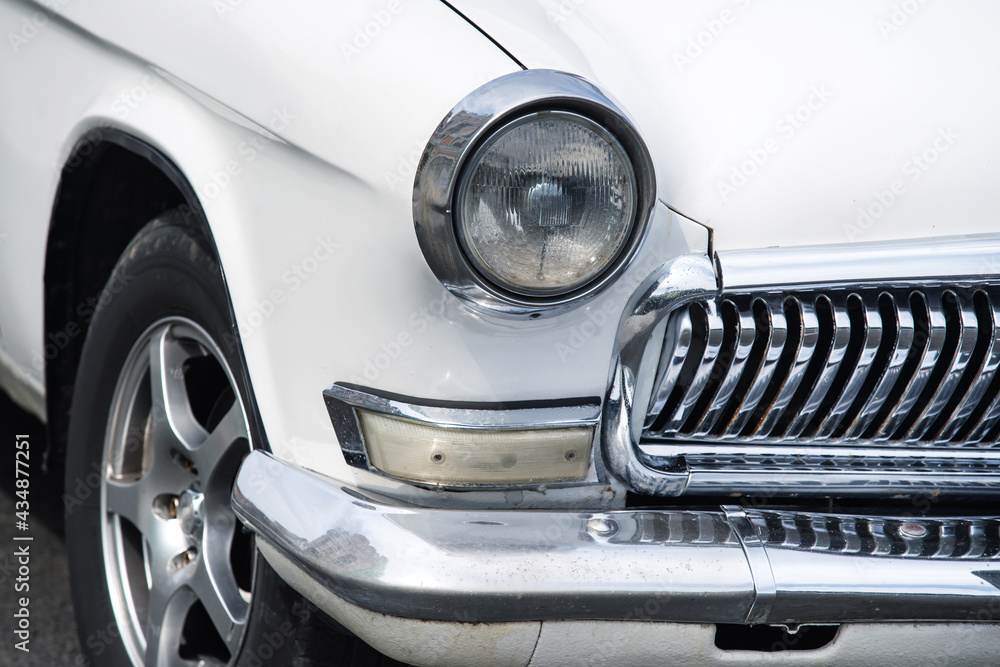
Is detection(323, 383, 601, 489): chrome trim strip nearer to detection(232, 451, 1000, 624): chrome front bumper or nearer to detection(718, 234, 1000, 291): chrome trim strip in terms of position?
detection(232, 451, 1000, 624): chrome front bumper

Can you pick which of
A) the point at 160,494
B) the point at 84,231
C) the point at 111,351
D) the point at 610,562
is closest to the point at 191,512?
the point at 160,494

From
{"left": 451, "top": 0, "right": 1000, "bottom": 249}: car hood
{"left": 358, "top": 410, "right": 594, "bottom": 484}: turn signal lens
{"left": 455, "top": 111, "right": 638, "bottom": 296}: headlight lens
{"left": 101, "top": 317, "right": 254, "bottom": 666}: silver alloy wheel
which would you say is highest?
{"left": 451, "top": 0, "right": 1000, "bottom": 249}: car hood

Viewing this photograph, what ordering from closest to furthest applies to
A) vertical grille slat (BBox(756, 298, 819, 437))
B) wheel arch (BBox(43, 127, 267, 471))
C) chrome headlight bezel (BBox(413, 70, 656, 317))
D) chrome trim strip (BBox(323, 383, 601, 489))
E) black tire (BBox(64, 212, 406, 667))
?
chrome headlight bezel (BBox(413, 70, 656, 317))
chrome trim strip (BBox(323, 383, 601, 489))
vertical grille slat (BBox(756, 298, 819, 437))
black tire (BBox(64, 212, 406, 667))
wheel arch (BBox(43, 127, 267, 471))

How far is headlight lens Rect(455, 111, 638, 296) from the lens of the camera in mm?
1238

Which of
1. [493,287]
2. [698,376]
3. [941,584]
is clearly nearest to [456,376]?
[493,287]

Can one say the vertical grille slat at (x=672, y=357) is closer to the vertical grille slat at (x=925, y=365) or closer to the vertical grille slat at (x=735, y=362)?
the vertical grille slat at (x=735, y=362)

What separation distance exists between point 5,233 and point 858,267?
196 cm

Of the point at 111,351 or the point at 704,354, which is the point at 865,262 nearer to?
the point at 704,354

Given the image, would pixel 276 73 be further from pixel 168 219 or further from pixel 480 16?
pixel 168 219

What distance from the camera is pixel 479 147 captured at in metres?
1.22

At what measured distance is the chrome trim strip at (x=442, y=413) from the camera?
133 centimetres

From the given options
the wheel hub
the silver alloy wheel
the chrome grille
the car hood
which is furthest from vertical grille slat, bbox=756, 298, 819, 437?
the wheel hub

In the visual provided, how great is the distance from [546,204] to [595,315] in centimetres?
20

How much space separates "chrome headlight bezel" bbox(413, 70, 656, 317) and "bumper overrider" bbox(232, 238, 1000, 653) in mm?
162
